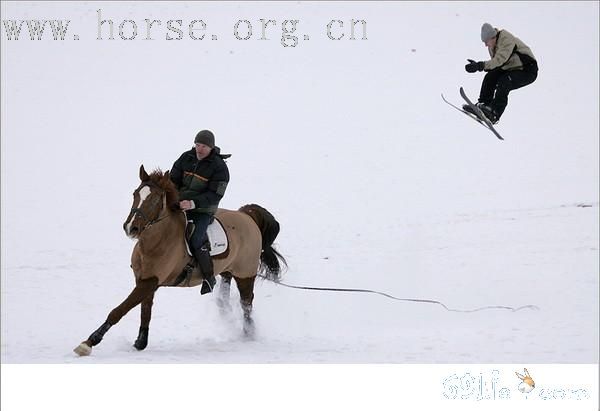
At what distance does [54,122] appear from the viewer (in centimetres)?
2308

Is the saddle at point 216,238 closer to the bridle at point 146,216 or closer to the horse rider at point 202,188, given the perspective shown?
the horse rider at point 202,188

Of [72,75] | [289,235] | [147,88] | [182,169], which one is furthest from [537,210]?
[72,75]

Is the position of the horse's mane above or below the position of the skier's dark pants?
below

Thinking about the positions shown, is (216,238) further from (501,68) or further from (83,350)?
(501,68)

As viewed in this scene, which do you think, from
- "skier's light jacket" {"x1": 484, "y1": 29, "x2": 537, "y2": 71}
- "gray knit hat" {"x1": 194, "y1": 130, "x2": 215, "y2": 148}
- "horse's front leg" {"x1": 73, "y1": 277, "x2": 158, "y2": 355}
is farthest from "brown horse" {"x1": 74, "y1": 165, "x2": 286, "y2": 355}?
"skier's light jacket" {"x1": 484, "y1": 29, "x2": 537, "y2": 71}

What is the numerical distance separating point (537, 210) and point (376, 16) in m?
10.7

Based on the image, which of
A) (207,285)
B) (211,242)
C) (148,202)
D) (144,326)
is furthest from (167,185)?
(144,326)

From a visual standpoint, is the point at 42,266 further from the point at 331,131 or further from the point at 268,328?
the point at 331,131

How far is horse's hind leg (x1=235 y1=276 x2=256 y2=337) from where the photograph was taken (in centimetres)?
859

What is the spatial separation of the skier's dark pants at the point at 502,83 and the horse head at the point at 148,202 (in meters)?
3.30

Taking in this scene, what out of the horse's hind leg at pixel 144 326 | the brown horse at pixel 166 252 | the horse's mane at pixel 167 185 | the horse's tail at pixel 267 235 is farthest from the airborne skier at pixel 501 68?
the horse's hind leg at pixel 144 326

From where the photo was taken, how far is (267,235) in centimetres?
909

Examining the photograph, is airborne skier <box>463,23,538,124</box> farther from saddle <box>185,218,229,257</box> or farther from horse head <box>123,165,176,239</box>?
horse head <box>123,165,176,239</box>

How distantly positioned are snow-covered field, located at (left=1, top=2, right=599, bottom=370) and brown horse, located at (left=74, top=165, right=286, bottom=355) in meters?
0.27
